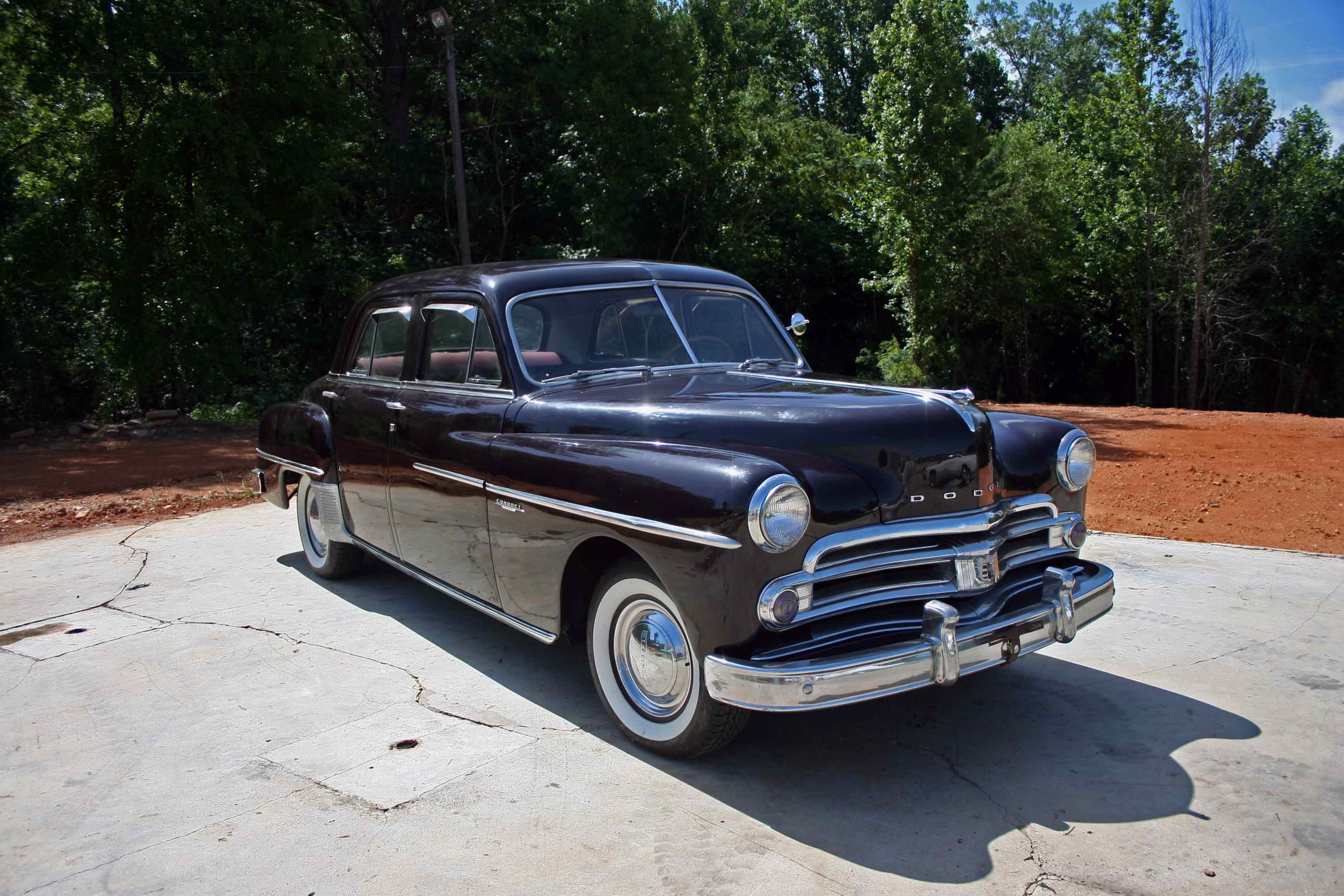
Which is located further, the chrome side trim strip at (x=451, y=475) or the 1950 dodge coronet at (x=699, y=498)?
the chrome side trim strip at (x=451, y=475)

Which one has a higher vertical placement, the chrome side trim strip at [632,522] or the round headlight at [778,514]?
the round headlight at [778,514]

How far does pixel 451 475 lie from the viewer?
430 cm

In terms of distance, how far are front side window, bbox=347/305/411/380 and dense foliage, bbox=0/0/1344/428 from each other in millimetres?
12050

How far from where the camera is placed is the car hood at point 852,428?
3234mm

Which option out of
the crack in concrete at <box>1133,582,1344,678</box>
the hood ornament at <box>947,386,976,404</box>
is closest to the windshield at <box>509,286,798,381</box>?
the hood ornament at <box>947,386,976,404</box>

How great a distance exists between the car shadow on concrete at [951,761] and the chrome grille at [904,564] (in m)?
0.61

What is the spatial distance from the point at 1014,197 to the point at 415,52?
14768 millimetres

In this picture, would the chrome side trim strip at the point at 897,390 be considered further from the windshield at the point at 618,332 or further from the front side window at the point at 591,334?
the front side window at the point at 591,334

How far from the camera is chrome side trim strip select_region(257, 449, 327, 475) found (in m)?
5.58

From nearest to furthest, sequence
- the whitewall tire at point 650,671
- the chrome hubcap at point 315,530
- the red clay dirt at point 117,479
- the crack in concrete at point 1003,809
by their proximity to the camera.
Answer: the crack in concrete at point 1003,809 → the whitewall tire at point 650,671 → the chrome hubcap at point 315,530 → the red clay dirt at point 117,479

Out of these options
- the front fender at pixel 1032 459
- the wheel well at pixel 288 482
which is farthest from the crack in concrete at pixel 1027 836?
the wheel well at pixel 288 482

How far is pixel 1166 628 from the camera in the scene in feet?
15.4

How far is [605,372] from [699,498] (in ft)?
4.49

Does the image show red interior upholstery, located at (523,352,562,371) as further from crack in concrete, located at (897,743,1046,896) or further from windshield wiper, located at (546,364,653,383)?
crack in concrete, located at (897,743,1046,896)
